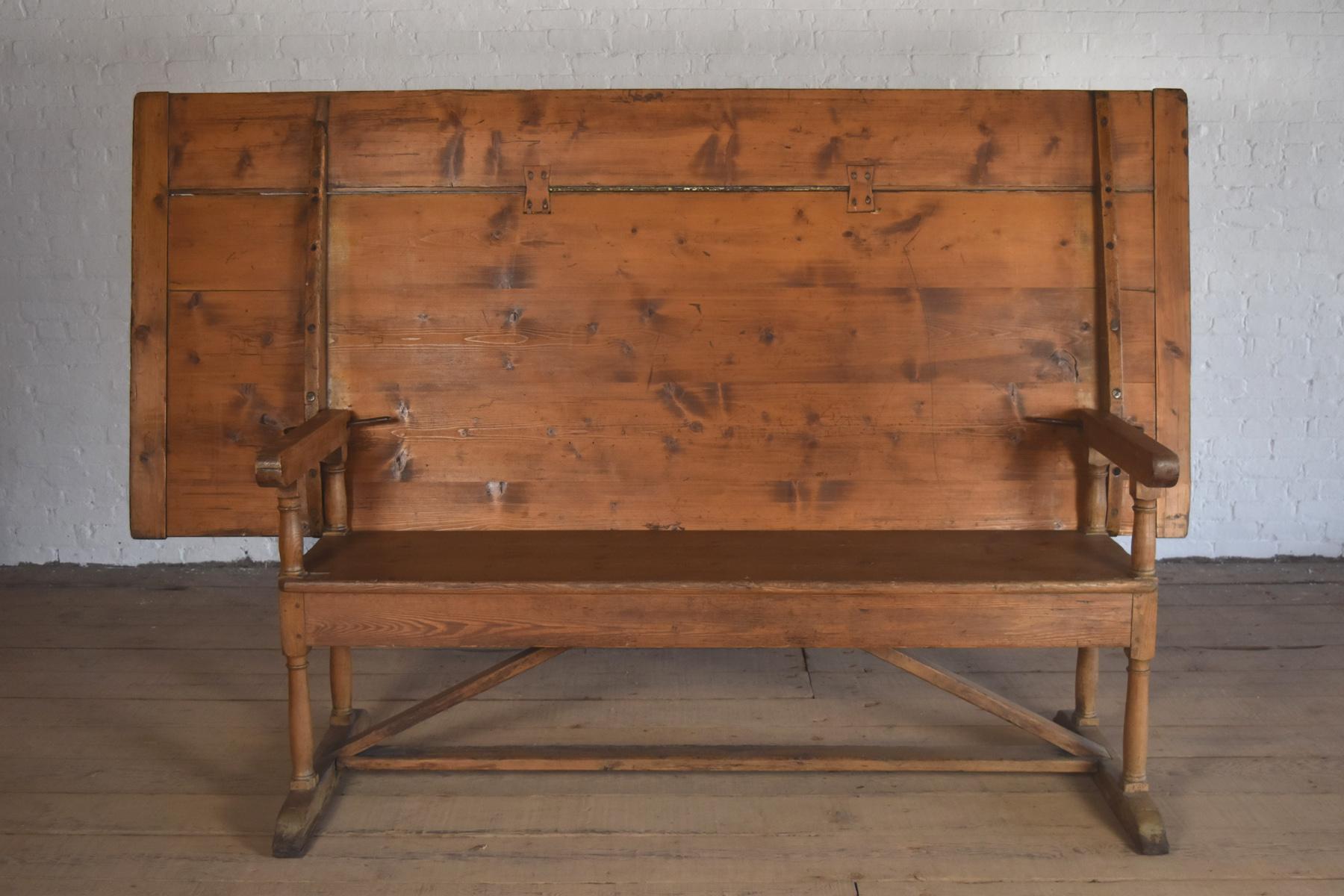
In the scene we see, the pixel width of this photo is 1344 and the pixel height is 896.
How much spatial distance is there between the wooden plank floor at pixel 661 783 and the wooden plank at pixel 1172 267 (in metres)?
0.65

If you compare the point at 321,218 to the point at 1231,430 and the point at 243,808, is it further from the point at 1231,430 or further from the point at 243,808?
the point at 1231,430

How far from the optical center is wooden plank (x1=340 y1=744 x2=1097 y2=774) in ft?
8.14

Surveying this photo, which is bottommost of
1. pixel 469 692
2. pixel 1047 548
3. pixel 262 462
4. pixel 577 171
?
pixel 469 692

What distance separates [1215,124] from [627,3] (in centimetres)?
200

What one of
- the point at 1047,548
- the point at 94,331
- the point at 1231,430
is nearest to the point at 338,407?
the point at 1047,548

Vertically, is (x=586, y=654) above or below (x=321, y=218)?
below

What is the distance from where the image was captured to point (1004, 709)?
2.51m

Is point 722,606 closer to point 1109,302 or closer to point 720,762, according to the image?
point 720,762

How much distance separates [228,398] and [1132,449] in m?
1.93

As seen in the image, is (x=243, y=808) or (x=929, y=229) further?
(x=929, y=229)

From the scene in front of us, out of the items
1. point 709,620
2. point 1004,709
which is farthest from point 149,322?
point 1004,709

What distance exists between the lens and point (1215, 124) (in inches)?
151

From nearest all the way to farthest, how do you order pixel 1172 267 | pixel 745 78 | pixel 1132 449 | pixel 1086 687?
pixel 1132 449, pixel 1172 267, pixel 1086 687, pixel 745 78

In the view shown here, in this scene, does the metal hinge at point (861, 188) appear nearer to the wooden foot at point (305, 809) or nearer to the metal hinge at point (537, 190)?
the metal hinge at point (537, 190)
